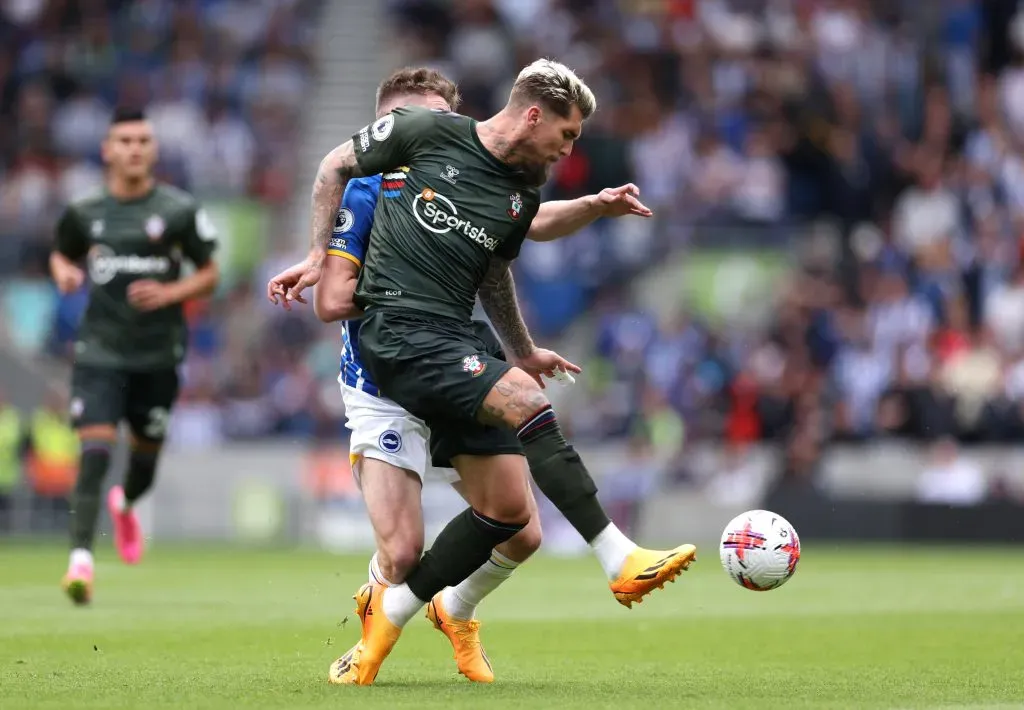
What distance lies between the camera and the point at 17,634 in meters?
9.02

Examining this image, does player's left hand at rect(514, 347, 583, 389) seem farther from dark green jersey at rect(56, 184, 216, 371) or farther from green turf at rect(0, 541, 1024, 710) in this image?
dark green jersey at rect(56, 184, 216, 371)

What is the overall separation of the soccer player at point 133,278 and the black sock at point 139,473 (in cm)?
8

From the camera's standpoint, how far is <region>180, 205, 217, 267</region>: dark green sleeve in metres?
11.8

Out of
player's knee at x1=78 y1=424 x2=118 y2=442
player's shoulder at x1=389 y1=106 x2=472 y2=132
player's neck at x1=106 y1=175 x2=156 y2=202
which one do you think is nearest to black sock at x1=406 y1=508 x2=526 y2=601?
player's shoulder at x1=389 y1=106 x2=472 y2=132

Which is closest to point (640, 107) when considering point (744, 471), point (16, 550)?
point (744, 471)

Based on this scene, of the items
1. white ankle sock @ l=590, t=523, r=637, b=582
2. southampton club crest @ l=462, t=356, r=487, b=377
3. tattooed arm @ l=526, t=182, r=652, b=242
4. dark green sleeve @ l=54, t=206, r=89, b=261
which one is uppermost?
tattooed arm @ l=526, t=182, r=652, b=242

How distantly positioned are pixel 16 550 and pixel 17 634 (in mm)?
8778

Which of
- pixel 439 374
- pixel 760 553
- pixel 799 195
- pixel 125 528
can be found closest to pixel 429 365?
pixel 439 374

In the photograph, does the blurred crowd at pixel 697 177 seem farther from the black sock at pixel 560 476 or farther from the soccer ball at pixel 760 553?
the black sock at pixel 560 476

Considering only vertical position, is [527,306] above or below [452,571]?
below

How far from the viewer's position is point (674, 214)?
2255cm

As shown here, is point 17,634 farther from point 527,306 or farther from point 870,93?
point 870,93

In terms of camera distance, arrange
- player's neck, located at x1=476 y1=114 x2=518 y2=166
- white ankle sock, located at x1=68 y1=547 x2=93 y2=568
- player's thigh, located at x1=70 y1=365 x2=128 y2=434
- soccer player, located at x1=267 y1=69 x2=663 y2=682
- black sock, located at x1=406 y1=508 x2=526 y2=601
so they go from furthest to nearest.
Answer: player's thigh, located at x1=70 y1=365 x2=128 y2=434 → white ankle sock, located at x1=68 y1=547 x2=93 y2=568 → soccer player, located at x1=267 y1=69 x2=663 y2=682 → black sock, located at x1=406 y1=508 x2=526 y2=601 → player's neck, located at x1=476 y1=114 x2=518 y2=166

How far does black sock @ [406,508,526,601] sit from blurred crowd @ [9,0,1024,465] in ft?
41.5
